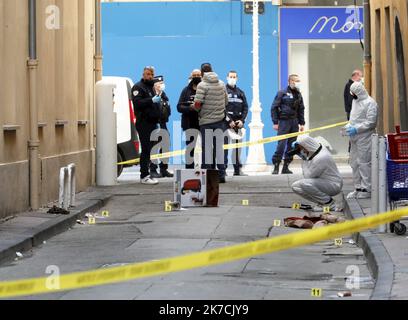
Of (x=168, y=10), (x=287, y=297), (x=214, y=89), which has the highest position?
(x=168, y=10)

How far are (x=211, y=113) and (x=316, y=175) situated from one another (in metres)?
5.25

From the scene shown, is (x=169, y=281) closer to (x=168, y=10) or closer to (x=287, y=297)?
(x=287, y=297)

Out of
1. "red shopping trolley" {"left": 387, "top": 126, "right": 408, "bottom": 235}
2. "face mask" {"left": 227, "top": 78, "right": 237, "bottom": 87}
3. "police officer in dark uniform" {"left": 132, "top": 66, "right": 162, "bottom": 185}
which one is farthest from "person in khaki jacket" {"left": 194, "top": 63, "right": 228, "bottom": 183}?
"red shopping trolley" {"left": 387, "top": 126, "right": 408, "bottom": 235}

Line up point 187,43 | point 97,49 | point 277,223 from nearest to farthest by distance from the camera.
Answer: point 277,223, point 97,49, point 187,43

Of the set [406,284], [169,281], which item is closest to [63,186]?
[169,281]

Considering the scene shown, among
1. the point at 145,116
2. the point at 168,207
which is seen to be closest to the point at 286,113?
the point at 145,116

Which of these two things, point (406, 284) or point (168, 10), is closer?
point (406, 284)

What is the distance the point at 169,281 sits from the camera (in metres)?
11.5

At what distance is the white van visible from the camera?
26406 millimetres

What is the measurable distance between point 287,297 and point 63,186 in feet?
26.0

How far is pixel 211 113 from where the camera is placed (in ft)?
76.4

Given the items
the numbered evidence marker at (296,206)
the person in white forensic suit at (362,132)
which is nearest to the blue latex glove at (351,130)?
the person in white forensic suit at (362,132)

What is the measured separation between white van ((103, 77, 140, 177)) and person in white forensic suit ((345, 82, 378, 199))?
7469 mm

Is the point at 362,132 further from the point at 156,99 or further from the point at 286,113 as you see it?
the point at 286,113
